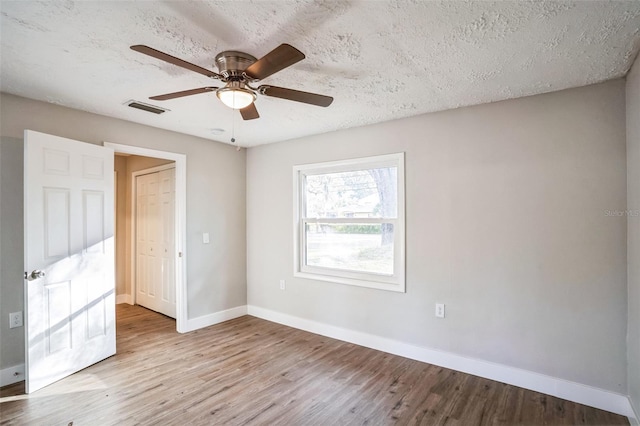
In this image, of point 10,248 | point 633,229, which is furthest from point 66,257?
point 633,229

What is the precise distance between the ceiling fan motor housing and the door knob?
7.11ft

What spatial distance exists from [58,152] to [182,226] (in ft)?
4.63

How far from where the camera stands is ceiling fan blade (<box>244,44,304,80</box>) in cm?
142

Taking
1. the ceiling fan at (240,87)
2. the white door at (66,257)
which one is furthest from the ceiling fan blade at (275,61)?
the white door at (66,257)

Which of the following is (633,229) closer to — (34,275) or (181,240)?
(181,240)

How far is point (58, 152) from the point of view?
2607 mm

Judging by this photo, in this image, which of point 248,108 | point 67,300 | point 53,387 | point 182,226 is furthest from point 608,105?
point 53,387

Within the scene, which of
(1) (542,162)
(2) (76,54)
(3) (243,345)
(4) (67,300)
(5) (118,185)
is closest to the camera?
(2) (76,54)

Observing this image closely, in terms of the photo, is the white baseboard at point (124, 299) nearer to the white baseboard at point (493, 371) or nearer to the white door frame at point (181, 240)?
the white door frame at point (181, 240)

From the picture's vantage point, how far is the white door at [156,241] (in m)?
4.25

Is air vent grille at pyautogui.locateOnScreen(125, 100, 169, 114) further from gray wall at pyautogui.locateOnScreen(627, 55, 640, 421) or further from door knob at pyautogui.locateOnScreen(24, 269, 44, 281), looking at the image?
gray wall at pyautogui.locateOnScreen(627, 55, 640, 421)

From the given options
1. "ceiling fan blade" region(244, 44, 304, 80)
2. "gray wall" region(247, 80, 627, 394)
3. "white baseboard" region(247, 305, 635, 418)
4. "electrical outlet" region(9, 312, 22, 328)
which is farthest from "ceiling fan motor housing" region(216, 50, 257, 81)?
"white baseboard" region(247, 305, 635, 418)

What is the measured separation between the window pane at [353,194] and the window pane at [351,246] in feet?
0.46

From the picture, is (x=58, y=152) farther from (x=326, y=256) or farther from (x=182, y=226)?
(x=326, y=256)
